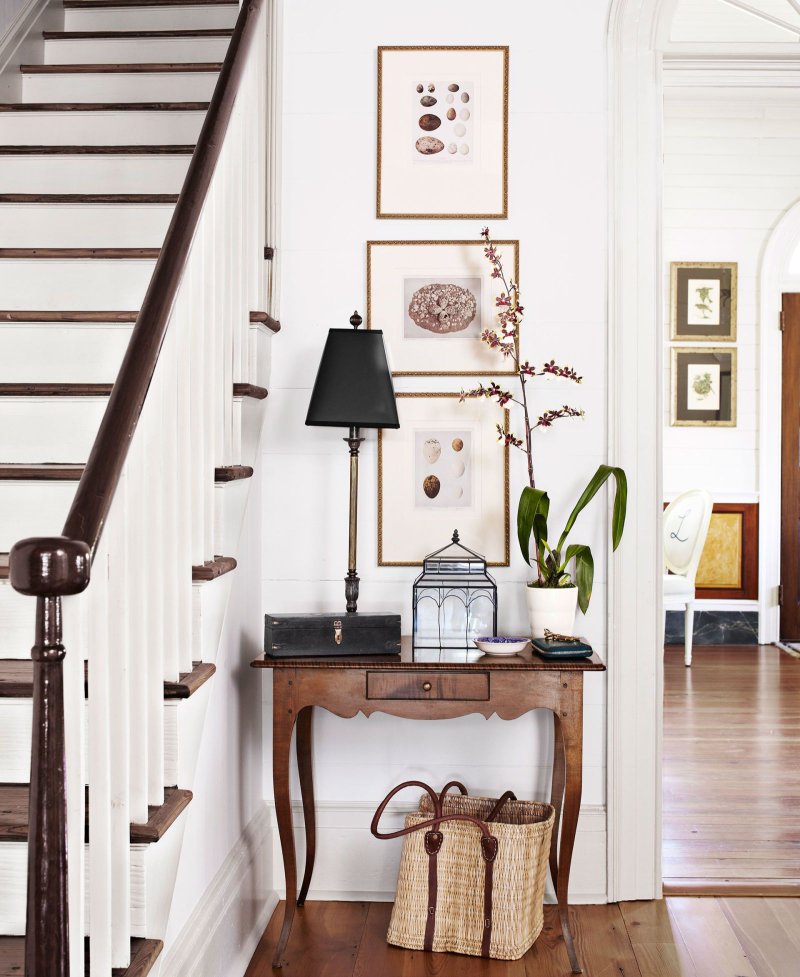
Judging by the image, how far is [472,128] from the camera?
2822 millimetres

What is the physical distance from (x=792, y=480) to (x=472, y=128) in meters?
4.31

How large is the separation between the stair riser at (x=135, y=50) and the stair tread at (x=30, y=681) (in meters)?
2.42

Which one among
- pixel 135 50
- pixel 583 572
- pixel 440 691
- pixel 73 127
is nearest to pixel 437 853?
pixel 440 691

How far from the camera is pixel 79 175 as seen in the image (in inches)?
114

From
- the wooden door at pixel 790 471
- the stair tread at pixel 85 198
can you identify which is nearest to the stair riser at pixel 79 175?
the stair tread at pixel 85 198

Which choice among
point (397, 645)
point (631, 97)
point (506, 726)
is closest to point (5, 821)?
point (397, 645)

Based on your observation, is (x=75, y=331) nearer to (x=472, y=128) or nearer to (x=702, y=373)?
(x=472, y=128)

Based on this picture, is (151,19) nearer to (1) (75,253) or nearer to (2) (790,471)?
(1) (75,253)

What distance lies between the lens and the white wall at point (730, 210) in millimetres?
6027

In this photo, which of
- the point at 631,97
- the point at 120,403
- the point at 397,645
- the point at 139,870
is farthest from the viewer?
the point at 631,97

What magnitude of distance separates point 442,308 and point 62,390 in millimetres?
1132

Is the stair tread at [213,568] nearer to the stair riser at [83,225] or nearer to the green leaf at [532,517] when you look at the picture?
the green leaf at [532,517]

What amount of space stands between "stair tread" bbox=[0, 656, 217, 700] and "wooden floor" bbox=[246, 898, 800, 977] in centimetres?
96

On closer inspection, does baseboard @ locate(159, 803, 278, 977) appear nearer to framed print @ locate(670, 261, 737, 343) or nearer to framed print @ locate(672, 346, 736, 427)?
framed print @ locate(672, 346, 736, 427)
